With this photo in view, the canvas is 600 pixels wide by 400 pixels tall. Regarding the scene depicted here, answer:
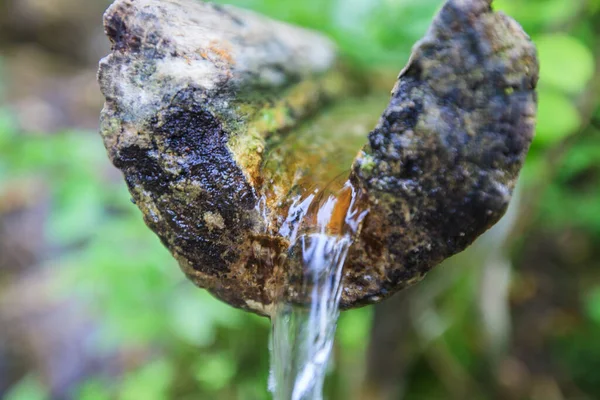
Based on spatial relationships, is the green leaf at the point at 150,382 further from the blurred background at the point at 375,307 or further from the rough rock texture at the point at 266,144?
the rough rock texture at the point at 266,144

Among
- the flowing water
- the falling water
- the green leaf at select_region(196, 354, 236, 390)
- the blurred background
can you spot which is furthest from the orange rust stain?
the green leaf at select_region(196, 354, 236, 390)

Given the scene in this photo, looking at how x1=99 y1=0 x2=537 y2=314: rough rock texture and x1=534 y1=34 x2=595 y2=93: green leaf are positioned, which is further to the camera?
x1=534 y1=34 x2=595 y2=93: green leaf

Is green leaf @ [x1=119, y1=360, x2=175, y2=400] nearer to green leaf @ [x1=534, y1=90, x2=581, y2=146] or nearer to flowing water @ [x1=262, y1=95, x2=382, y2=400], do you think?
flowing water @ [x1=262, y1=95, x2=382, y2=400]

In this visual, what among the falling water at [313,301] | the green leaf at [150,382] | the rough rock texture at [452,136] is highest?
the rough rock texture at [452,136]

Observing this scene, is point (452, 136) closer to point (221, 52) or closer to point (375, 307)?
point (221, 52)

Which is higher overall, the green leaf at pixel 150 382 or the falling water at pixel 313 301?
the falling water at pixel 313 301

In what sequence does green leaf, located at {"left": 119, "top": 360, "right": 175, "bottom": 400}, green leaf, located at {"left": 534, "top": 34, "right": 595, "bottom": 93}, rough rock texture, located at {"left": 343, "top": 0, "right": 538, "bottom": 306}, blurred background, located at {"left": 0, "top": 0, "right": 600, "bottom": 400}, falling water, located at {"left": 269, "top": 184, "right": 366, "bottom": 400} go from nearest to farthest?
rough rock texture, located at {"left": 343, "top": 0, "right": 538, "bottom": 306}
falling water, located at {"left": 269, "top": 184, "right": 366, "bottom": 400}
green leaf, located at {"left": 534, "top": 34, "right": 595, "bottom": 93}
blurred background, located at {"left": 0, "top": 0, "right": 600, "bottom": 400}
green leaf, located at {"left": 119, "top": 360, "right": 175, "bottom": 400}

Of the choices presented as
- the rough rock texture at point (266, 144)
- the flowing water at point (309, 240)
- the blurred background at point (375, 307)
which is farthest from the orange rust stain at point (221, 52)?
the blurred background at point (375, 307)

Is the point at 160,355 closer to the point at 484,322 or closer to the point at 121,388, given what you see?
the point at 121,388
